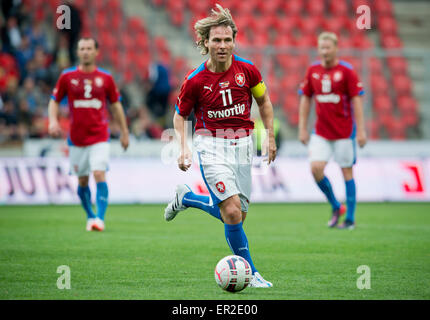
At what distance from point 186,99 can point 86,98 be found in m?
4.35

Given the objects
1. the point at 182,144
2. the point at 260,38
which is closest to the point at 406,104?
the point at 260,38

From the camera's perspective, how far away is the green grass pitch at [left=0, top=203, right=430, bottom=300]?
6137 mm

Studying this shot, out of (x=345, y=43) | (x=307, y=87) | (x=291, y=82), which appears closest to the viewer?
(x=307, y=87)

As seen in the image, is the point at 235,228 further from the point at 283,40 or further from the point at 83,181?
the point at 283,40

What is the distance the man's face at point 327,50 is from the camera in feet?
35.7

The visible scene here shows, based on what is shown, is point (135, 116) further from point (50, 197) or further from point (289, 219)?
point (289, 219)

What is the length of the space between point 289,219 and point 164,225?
224cm

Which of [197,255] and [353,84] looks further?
[353,84]

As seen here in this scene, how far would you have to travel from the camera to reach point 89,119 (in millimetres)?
10781

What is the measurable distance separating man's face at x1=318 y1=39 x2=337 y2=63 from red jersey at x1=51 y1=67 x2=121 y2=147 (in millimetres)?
3014

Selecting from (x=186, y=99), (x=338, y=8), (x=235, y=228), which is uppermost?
(x=338, y=8)

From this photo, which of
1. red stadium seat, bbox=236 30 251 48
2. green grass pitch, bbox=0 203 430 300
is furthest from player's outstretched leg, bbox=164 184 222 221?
red stadium seat, bbox=236 30 251 48
